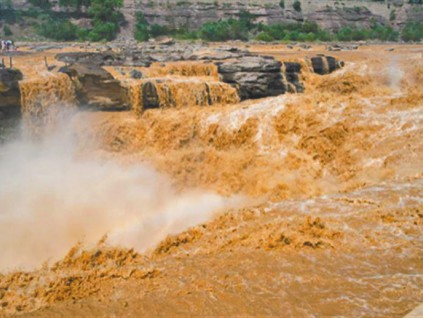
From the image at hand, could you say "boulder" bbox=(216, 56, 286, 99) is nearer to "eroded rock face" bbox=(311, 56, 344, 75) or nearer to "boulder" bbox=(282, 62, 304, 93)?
"boulder" bbox=(282, 62, 304, 93)

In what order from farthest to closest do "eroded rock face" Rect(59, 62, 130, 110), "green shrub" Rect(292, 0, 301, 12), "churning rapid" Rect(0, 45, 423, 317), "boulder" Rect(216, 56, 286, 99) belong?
"green shrub" Rect(292, 0, 301, 12)
"boulder" Rect(216, 56, 286, 99)
"eroded rock face" Rect(59, 62, 130, 110)
"churning rapid" Rect(0, 45, 423, 317)

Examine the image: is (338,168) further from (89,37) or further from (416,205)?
(89,37)

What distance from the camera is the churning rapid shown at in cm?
544

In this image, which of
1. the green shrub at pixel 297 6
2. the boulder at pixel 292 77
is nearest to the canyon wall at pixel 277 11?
the green shrub at pixel 297 6

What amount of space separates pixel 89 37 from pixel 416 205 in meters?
28.8

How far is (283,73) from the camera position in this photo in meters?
14.3

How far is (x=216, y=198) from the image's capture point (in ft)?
32.9

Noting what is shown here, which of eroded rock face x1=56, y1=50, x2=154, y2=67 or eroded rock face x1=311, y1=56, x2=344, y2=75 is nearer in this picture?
eroded rock face x1=56, y1=50, x2=154, y2=67

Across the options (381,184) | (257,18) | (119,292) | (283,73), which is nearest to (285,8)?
(257,18)

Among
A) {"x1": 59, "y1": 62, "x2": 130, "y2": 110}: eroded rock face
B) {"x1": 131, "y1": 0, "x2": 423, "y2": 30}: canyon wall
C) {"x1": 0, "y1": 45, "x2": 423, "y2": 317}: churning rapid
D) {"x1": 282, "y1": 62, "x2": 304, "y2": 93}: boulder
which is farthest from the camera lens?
{"x1": 131, "y1": 0, "x2": 423, "y2": 30}: canyon wall

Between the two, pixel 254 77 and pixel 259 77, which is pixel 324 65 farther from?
pixel 254 77

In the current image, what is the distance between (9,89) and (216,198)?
21.7 feet

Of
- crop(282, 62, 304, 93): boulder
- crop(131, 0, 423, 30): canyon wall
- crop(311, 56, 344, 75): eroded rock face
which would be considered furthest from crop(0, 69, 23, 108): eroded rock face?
crop(131, 0, 423, 30): canyon wall

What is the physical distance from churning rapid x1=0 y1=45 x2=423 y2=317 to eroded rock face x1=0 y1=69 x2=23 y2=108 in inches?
7.7
